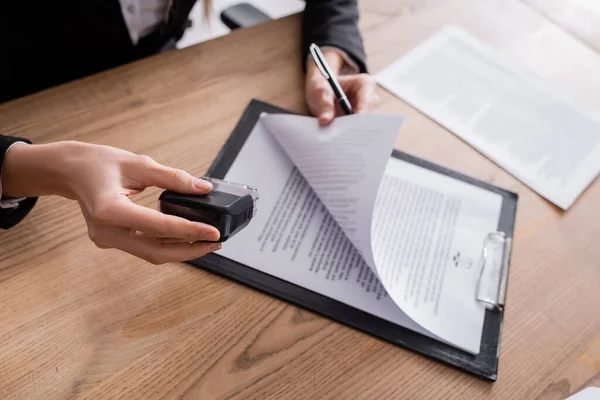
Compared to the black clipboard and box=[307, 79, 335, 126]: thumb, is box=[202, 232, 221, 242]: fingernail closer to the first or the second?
the black clipboard

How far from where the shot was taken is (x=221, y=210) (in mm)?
535

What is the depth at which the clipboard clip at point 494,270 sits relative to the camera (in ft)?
2.18

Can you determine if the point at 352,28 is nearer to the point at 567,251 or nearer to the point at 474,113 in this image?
the point at 474,113

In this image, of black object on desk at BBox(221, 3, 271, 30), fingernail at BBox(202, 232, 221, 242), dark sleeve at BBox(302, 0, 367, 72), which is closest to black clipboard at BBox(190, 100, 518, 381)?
fingernail at BBox(202, 232, 221, 242)

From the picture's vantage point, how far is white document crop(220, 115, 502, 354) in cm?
64

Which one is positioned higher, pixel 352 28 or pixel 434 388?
pixel 352 28

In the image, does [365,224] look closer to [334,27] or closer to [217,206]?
[217,206]

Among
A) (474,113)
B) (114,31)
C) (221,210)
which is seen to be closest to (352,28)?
(474,113)

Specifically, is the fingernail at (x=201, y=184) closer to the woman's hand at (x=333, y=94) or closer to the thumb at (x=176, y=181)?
the thumb at (x=176, y=181)

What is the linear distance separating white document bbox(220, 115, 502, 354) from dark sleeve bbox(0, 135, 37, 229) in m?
0.24

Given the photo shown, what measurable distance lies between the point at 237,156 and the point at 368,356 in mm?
317

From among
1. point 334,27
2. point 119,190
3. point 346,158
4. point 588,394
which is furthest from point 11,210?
point 588,394

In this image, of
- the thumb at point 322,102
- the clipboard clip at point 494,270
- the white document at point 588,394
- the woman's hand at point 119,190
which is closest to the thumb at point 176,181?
the woman's hand at point 119,190

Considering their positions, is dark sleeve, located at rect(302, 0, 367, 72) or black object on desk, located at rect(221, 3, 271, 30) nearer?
dark sleeve, located at rect(302, 0, 367, 72)
